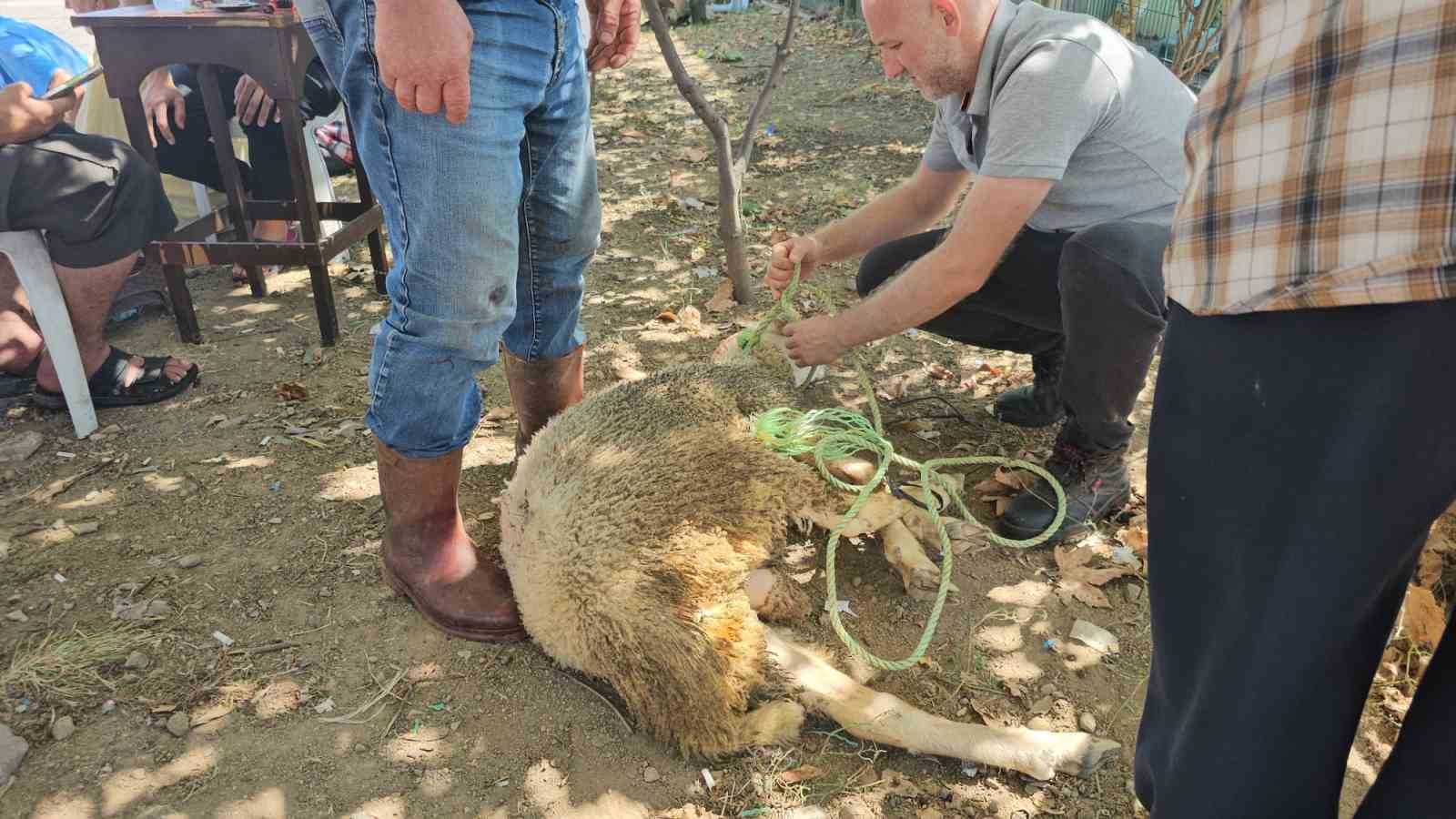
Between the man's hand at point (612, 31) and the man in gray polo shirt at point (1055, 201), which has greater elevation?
the man's hand at point (612, 31)

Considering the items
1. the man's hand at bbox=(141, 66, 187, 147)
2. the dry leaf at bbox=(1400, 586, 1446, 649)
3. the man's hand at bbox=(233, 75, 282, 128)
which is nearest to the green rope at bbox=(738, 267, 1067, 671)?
the dry leaf at bbox=(1400, 586, 1446, 649)

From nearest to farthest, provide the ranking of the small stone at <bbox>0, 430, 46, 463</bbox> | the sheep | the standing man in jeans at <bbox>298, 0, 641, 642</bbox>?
the standing man in jeans at <bbox>298, 0, 641, 642</bbox>, the sheep, the small stone at <bbox>0, 430, 46, 463</bbox>

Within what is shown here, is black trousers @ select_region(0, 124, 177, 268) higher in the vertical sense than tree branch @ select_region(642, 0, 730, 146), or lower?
lower

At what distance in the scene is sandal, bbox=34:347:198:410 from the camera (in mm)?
3215

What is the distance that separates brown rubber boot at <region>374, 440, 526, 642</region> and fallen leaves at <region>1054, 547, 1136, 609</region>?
1415mm

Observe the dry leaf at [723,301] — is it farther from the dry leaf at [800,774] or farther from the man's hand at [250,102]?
the dry leaf at [800,774]

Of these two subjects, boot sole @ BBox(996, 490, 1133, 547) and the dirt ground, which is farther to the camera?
boot sole @ BBox(996, 490, 1133, 547)

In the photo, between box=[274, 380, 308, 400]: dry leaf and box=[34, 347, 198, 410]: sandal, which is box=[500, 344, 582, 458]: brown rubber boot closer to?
box=[274, 380, 308, 400]: dry leaf

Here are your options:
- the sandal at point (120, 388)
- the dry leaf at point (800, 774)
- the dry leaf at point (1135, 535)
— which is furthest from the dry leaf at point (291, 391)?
the dry leaf at point (1135, 535)

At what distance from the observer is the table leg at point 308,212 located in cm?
341

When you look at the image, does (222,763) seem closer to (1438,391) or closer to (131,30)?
(1438,391)

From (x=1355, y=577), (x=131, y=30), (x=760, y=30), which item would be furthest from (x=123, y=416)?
(x=760, y=30)

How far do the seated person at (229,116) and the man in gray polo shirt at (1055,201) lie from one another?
101 inches

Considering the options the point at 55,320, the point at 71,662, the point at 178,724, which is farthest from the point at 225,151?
the point at 178,724
